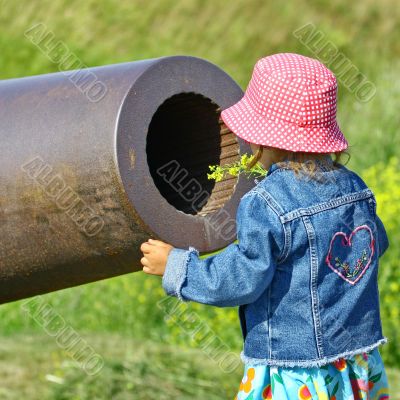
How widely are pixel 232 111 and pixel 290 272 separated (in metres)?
0.47

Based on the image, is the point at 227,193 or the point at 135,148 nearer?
the point at 135,148

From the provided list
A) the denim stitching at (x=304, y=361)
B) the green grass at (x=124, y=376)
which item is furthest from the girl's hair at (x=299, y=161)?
the green grass at (x=124, y=376)

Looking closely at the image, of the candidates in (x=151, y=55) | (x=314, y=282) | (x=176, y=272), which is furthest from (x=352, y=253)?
(x=151, y=55)

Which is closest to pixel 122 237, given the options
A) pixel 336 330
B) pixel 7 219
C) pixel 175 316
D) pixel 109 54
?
pixel 7 219

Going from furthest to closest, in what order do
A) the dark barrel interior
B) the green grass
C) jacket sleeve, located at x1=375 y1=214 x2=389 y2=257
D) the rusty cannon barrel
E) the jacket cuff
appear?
the green grass
the dark barrel interior
jacket sleeve, located at x1=375 y1=214 x2=389 y2=257
the rusty cannon barrel
the jacket cuff

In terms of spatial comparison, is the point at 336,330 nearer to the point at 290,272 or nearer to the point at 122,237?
the point at 290,272

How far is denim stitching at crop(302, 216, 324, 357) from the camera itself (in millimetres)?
2764

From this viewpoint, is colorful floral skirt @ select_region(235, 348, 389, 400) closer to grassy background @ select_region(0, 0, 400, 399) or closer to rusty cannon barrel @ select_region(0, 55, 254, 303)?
rusty cannon barrel @ select_region(0, 55, 254, 303)

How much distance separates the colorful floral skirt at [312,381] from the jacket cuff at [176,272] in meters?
0.32

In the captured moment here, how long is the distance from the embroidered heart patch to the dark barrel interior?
1.62 feet

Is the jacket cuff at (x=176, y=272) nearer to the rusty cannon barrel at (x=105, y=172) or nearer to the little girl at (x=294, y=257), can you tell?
the little girl at (x=294, y=257)

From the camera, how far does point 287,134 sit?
2777 millimetres

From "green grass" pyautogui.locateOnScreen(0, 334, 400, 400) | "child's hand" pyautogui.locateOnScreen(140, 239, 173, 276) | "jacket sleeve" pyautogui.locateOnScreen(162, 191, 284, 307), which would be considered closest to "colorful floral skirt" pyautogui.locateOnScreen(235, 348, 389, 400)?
"jacket sleeve" pyautogui.locateOnScreen(162, 191, 284, 307)

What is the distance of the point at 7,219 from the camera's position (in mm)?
3141
